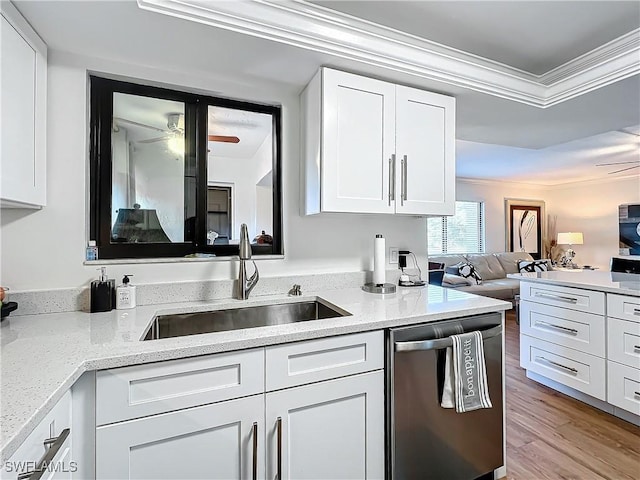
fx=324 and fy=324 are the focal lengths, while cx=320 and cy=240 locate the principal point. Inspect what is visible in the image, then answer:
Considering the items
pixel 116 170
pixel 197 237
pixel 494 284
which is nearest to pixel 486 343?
pixel 197 237

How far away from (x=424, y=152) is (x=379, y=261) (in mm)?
686

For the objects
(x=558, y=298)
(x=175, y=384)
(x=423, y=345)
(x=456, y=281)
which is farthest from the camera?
(x=456, y=281)

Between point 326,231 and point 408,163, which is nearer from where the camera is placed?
point 408,163

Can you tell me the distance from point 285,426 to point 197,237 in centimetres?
107

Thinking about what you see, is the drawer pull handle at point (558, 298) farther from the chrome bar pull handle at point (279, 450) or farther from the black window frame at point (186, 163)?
the chrome bar pull handle at point (279, 450)

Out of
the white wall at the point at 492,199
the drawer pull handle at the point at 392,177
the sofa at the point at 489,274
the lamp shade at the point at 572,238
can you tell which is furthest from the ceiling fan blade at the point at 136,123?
the lamp shade at the point at 572,238

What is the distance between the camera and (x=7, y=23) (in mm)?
1149

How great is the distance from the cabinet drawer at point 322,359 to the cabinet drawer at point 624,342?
180cm

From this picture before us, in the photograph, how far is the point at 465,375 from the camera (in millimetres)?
1447

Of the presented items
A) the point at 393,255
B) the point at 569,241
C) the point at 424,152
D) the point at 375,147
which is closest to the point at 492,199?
the point at 569,241

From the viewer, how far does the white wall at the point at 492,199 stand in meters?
6.54

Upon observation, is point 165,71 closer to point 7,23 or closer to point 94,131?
point 94,131

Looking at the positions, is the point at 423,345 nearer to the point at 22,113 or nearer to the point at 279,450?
the point at 279,450

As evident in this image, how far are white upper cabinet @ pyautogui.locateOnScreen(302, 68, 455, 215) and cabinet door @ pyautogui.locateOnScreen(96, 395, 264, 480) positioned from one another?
98cm
